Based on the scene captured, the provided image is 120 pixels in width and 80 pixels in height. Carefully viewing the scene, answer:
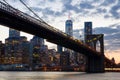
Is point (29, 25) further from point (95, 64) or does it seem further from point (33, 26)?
point (95, 64)

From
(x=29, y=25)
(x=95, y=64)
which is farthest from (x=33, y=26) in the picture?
(x=95, y=64)

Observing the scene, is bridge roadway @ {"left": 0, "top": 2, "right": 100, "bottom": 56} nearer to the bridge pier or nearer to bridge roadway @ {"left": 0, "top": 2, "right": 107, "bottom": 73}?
bridge roadway @ {"left": 0, "top": 2, "right": 107, "bottom": 73}

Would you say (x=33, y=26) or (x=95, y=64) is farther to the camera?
(x=95, y=64)

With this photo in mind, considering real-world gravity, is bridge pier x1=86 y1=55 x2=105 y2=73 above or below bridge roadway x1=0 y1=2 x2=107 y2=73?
below

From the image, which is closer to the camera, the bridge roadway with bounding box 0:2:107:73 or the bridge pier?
the bridge roadway with bounding box 0:2:107:73

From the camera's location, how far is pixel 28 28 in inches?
1908

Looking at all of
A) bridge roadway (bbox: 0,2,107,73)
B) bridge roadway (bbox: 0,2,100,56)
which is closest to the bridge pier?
bridge roadway (bbox: 0,2,107,73)

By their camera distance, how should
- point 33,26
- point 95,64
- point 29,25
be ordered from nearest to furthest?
point 29,25 → point 33,26 → point 95,64

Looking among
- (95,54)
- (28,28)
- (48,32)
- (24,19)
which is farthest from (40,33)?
(95,54)

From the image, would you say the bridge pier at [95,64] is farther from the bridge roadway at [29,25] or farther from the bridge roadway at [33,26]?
the bridge roadway at [29,25]

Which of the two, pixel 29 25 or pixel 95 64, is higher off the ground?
pixel 29 25

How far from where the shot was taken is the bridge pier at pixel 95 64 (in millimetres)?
98312

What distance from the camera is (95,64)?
99.9 metres

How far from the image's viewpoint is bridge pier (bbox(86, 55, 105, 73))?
98.3 meters
